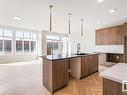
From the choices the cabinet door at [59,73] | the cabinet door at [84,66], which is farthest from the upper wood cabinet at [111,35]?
the cabinet door at [59,73]

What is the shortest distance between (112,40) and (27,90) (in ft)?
18.2

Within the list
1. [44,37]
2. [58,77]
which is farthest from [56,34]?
[58,77]

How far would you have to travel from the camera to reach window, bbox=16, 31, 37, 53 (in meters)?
8.94

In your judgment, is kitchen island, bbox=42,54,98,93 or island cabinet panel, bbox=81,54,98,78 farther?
island cabinet panel, bbox=81,54,98,78

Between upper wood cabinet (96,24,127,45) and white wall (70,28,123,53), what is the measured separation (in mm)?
331

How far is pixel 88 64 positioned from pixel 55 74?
2144 mm

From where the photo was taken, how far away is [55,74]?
10.2 ft

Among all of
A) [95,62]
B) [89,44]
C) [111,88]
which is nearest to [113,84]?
[111,88]

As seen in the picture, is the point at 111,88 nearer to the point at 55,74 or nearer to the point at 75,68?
the point at 55,74

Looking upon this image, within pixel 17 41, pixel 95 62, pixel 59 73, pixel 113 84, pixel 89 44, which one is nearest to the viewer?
pixel 113 84

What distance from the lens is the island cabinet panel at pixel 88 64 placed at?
4.44m

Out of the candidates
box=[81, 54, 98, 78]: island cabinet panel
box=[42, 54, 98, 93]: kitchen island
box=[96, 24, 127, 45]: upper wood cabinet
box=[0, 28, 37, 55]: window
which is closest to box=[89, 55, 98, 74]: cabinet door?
box=[81, 54, 98, 78]: island cabinet panel

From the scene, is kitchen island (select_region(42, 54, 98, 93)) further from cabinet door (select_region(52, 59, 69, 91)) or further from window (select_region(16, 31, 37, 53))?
window (select_region(16, 31, 37, 53))

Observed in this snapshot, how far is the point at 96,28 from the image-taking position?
800 centimetres
